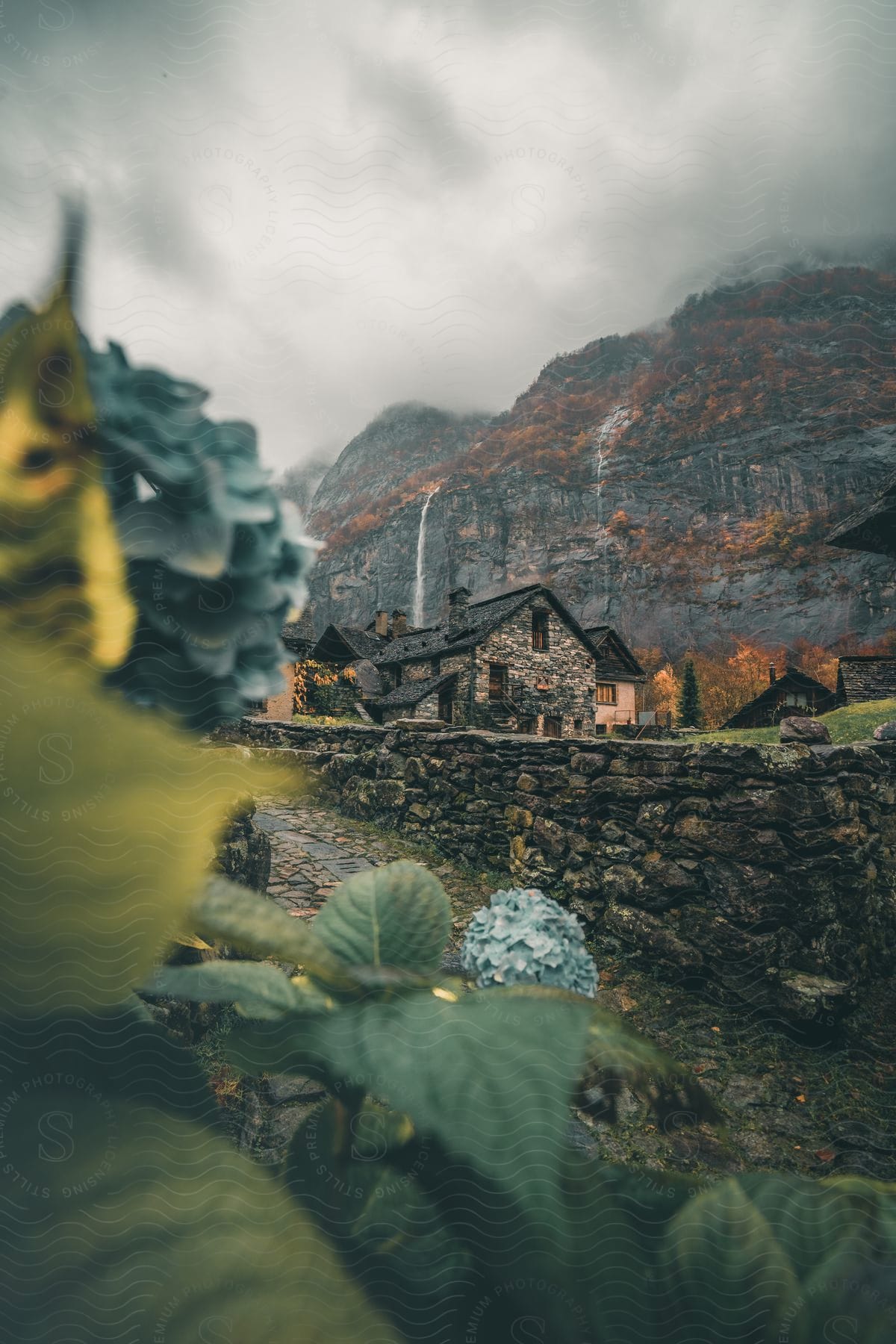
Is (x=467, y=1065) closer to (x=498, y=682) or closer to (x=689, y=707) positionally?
(x=689, y=707)

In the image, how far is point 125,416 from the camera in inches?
23.3


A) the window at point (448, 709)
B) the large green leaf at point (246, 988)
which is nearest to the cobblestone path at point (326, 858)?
the large green leaf at point (246, 988)

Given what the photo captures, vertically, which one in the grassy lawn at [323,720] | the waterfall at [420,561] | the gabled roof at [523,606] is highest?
the gabled roof at [523,606]

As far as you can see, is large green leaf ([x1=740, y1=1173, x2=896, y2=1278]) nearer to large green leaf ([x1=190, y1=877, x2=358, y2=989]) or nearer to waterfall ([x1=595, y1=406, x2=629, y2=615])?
large green leaf ([x1=190, y1=877, x2=358, y2=989])

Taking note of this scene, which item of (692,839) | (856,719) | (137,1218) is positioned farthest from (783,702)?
(137,1218)

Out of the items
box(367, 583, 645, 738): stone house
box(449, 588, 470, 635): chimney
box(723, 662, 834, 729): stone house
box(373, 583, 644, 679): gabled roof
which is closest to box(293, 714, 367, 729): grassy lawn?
box(723, 662, 834, 729): stone house

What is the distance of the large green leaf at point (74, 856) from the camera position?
0.49m

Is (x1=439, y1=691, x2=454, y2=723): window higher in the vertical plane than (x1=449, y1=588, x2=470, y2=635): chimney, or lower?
lower

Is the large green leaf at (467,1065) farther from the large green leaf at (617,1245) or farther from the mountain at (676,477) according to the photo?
the mountain at (676,477)

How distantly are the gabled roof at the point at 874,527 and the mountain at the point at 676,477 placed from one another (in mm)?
117

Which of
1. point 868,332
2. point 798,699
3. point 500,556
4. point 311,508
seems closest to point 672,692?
point 798,699

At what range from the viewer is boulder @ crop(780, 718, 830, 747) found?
5.65ft

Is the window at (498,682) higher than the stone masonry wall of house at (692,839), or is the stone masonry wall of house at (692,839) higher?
the window at (498,682)

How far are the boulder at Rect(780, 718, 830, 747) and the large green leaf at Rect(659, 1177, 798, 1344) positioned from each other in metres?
1.49
